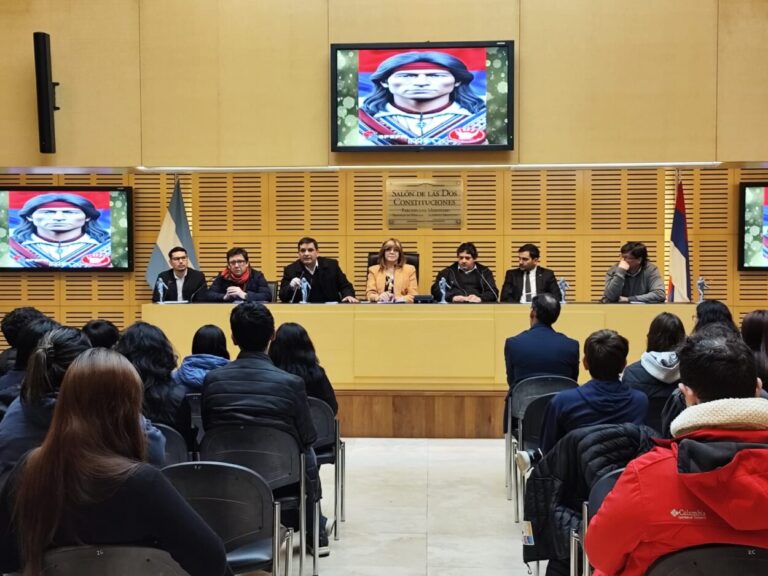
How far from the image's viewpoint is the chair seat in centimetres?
303

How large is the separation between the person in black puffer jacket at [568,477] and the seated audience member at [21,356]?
206 cm

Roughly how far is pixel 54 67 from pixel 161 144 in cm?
126

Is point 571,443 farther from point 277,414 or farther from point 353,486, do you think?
point 353,486

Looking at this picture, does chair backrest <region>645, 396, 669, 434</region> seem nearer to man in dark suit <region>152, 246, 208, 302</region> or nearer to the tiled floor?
the tiled floor

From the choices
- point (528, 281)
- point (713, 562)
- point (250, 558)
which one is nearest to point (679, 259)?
point (528, 281)

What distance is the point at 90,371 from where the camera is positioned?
207 centimetres

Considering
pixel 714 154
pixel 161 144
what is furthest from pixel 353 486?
pixel 714 154

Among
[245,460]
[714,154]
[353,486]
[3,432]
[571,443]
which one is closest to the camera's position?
[3,432]

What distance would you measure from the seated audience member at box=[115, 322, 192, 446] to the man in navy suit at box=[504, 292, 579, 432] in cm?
239

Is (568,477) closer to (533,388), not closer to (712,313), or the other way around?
(712,313)

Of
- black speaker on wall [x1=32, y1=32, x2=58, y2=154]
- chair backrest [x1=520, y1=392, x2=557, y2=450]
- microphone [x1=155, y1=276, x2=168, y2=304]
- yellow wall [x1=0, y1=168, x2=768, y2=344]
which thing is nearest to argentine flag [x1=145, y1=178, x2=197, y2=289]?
yellow wall [x1=0, y1=168, x2=768, y2=344]

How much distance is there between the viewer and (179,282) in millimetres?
8531

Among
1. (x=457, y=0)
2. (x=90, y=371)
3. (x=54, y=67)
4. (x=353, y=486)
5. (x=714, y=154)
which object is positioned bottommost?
(x=353, y=486)

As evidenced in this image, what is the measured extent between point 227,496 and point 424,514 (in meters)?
2.66
